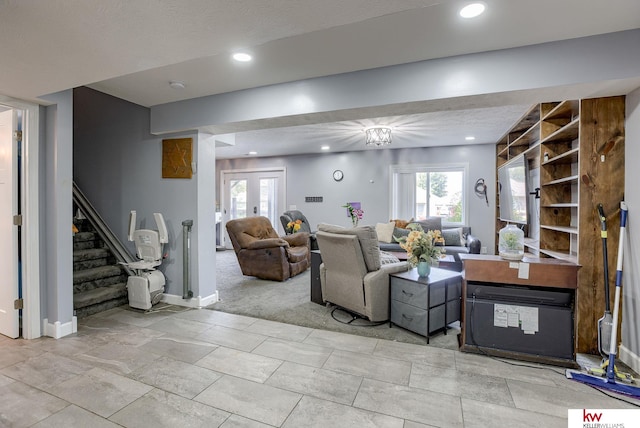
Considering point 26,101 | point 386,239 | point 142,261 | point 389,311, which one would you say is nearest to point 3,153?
point 26,101

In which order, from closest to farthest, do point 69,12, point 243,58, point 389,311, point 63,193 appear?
1. point 69,12
2. point 243,58
3. point 63,193
4. point 389,311

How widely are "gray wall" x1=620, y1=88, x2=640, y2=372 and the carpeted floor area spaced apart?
117cm

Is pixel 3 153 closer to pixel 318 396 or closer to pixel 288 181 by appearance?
pixel 318 396

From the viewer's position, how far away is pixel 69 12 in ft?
4.50

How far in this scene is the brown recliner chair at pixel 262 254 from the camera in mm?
4605

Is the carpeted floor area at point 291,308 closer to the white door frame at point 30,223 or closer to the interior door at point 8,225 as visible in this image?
the white door frame at point 30,223

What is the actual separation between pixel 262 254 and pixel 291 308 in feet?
4.60

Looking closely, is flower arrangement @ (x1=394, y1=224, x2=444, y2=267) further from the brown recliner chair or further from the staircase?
the staircase

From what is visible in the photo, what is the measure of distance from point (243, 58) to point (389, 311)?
8.52 feet

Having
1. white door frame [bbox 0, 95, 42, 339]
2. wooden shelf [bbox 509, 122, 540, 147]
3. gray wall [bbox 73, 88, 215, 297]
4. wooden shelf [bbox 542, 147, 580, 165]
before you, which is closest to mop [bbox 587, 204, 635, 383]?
wooden shelf [bbox 542, 147, 580, 165]

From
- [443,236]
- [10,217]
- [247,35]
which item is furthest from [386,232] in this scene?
[10,217]

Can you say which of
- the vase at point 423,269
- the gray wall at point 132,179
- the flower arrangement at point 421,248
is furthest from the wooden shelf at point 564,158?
the gray wall at point 132,179

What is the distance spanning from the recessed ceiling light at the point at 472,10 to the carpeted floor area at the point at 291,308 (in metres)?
2.41

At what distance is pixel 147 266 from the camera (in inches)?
134
